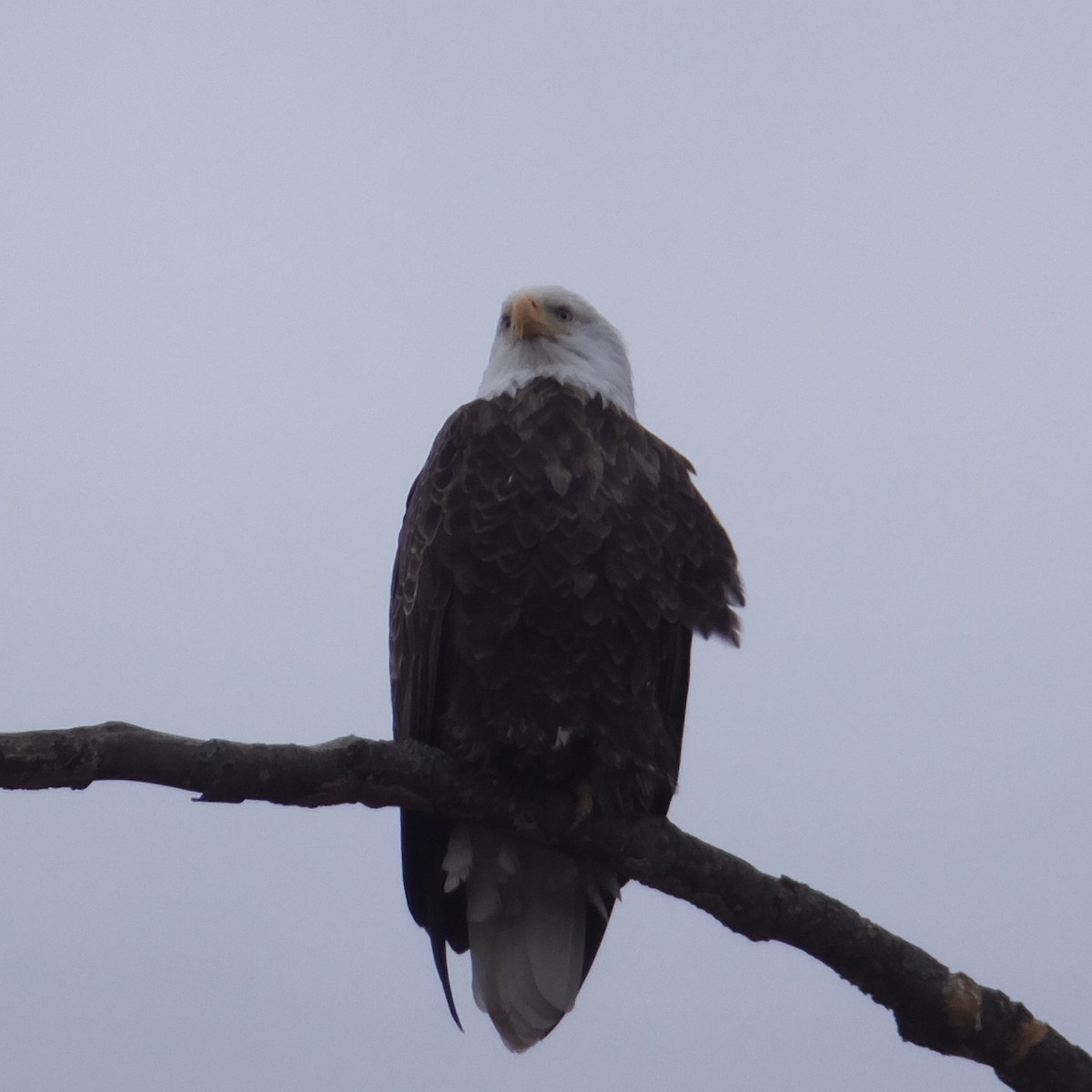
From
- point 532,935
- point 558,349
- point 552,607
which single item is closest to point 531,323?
point 558,349

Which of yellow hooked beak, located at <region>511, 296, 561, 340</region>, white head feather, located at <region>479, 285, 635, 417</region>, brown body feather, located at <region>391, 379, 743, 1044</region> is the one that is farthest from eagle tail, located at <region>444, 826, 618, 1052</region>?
yellow hooked beak, located at <region>511, 296, 561, 340</region>

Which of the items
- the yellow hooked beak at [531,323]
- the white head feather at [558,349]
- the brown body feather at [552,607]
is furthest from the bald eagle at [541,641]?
the yellow hooked beak at [531,323]

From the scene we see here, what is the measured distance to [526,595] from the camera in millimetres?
3738

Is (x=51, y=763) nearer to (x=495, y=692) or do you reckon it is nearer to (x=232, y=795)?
(x=232, y=795)

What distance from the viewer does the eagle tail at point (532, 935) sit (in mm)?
4199

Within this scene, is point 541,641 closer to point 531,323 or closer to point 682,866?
point 682,866

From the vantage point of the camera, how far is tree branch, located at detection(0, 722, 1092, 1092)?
9.26ft

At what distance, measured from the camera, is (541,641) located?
3.76m

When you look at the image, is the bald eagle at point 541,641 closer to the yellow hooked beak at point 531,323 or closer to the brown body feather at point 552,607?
the brown body feather at point 552,607

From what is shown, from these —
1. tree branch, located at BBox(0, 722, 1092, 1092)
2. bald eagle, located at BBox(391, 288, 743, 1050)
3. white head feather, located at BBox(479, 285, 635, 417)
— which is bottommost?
tree branch, located at BBox(0, 722, 1092, 1092)

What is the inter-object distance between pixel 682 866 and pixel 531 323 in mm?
1973

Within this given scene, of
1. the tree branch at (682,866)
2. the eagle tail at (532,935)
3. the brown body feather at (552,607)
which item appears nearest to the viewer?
the tree branch at (682,866)

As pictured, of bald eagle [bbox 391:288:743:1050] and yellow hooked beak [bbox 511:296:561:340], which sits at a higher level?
yellow hooked beak [bbox 511:296:561:340]

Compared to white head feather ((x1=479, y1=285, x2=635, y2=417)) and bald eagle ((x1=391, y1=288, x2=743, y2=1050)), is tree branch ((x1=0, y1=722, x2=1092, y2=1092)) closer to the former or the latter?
bald eagle ((x1=391, y1=288, x2=743, y2=1050))
